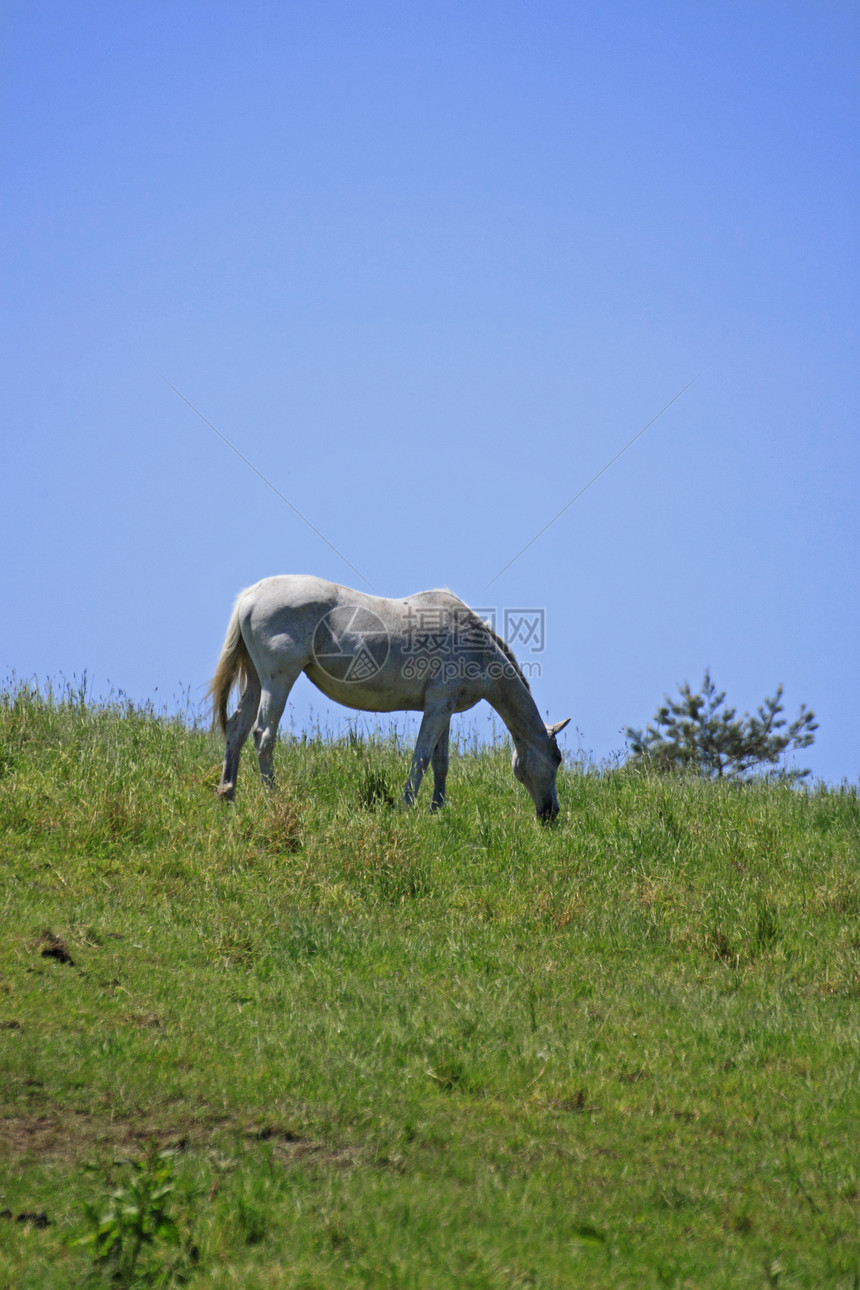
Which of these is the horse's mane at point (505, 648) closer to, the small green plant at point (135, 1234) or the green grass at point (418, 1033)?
the green grass at point (418, 1033)

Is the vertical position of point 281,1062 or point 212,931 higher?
point 212,931

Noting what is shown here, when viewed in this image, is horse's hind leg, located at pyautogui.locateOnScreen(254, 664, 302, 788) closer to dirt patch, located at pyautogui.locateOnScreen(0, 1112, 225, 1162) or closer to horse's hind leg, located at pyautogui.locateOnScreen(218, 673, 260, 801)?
horse's hind leg, located at pyautogui.locateOnScreen(218, 673, 260, 801)

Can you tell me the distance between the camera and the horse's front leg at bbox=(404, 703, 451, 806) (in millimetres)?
11594

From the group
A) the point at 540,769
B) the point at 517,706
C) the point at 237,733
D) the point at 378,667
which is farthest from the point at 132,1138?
the point at 517,706

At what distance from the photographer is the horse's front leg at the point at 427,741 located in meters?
11.6

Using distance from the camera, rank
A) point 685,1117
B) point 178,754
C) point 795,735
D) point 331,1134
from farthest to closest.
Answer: point 795,735 < point 178,754 < point 685,1117 < point 331,1134

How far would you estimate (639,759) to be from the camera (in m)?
15.2

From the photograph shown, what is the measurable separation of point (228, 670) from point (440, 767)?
8.13ft

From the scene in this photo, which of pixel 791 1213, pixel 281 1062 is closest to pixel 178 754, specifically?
pixel 281 1062

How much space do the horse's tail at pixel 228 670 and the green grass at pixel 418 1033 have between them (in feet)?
2.52

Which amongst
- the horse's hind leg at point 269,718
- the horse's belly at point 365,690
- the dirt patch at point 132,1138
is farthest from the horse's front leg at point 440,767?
the dirt patch at point 132,1138

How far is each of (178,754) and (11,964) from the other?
558 centimetres

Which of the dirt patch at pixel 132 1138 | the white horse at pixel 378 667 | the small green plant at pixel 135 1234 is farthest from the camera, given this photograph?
the white horse at pixel 378 667

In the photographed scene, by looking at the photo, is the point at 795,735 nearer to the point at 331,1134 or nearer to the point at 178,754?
the point at 178,754
